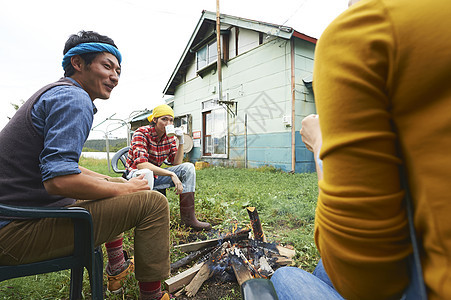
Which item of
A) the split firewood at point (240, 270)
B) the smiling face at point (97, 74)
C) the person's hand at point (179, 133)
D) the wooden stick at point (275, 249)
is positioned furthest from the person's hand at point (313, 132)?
the person's hand at point (179, 133)

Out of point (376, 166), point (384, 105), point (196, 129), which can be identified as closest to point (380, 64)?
point (384, 105)

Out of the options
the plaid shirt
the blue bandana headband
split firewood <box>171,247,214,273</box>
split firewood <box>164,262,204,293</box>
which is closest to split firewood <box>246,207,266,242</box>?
split firewood <box>171,247,214,273</box>

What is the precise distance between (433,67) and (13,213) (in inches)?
56.0

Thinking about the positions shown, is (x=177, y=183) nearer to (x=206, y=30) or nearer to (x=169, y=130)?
(x=169, y=130)

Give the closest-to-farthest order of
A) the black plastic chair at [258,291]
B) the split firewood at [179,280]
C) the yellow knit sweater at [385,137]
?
the yellow knit sweater at [385,137] < the black plastic chair at [258,291] < the split firewood at [179,280]

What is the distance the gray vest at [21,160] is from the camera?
3.60 ft

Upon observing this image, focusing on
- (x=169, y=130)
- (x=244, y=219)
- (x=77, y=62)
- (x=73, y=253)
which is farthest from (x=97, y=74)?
(x=244, y=219)

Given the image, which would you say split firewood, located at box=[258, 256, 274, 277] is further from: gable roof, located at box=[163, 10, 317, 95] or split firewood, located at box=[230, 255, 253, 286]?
gable roof, located at box=[163, 10, 317, 95]

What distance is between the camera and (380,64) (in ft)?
1.31

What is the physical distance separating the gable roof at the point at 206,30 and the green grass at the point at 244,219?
412cm

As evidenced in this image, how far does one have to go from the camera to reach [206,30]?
10.2 meters

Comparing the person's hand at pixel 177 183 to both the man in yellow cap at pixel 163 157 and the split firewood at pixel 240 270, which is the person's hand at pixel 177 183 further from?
the split firewood at pixel 240 270

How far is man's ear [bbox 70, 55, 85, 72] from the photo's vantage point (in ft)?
4.67

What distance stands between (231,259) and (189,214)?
106cm
